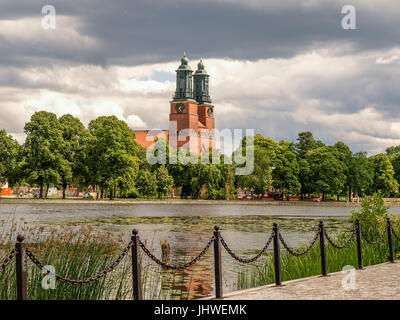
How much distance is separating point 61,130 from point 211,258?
54089 millimetres

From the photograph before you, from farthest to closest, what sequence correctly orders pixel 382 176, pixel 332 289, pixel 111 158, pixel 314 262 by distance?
pixel 382 176 → pixel 111 158 → pixel 314 262 → pixel 332 289

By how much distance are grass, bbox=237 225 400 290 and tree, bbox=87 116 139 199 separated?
55.1 metres

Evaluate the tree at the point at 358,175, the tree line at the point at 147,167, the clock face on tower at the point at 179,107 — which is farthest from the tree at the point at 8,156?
the clock face on tower at the point at 179,107

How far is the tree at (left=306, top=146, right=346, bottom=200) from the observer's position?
9275 centimetres

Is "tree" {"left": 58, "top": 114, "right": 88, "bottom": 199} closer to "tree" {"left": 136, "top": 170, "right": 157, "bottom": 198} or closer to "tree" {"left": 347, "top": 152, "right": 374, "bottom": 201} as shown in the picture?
"tree" {"left": 136, "top": 170, "right": 157, "bottom": 198}

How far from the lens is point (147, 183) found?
81875 millimetres

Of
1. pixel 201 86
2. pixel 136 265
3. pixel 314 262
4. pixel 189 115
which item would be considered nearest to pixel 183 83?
pixel 201 86

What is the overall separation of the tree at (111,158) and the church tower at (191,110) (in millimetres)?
57774

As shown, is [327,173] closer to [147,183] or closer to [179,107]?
[147,183]

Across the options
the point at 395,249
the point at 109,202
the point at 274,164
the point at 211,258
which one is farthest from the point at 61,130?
the point at 395,249

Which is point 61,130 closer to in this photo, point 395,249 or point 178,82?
point 395,249

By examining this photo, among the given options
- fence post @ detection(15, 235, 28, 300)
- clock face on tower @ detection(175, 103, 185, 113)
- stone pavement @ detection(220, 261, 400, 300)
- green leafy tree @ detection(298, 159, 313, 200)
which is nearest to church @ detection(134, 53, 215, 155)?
clock face on tower @ detection(175, 103, 185, 113)

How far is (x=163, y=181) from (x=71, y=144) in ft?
51.8

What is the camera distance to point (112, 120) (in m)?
72.8
